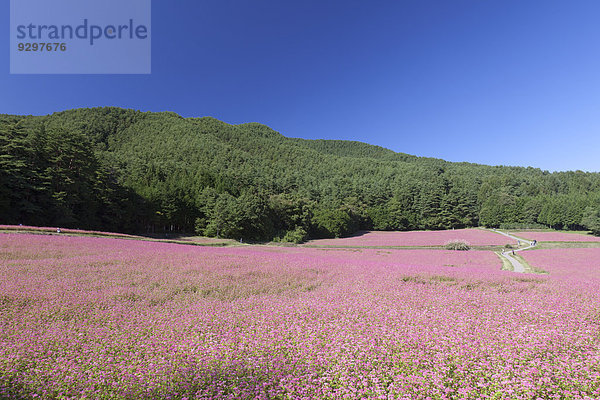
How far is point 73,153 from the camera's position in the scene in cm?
4262

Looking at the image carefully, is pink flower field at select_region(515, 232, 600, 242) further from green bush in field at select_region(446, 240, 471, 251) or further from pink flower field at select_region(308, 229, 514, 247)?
green bush in field at select_region(446, 240, 471, 251)

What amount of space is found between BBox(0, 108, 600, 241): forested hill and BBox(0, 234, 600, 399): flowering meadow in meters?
39.4

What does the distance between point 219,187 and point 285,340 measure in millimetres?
67909

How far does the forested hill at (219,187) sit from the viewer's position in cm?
3928

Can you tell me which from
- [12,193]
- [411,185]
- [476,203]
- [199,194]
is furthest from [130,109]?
[476,203]

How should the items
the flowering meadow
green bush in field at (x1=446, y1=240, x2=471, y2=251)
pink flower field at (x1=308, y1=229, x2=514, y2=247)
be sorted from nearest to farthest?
the flowering meadow, green bush in field at (x1=446, y1=240, x2=471, y2=251), pink flower field at (x1=308, y1=229, x2=514, y2=247)

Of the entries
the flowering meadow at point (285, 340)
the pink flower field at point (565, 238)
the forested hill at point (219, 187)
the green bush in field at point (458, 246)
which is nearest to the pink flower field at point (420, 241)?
the green bush in field at point (458, 246)

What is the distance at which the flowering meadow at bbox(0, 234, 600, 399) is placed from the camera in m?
3.60

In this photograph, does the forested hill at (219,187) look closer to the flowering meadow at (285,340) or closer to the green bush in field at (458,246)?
the green bush in field at (458,246)

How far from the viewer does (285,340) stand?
5.00 metres

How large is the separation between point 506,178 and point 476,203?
100 feet

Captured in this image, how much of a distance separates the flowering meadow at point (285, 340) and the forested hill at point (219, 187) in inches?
1550

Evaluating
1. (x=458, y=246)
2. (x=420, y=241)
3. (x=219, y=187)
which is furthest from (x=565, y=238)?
(x=219, y=187)

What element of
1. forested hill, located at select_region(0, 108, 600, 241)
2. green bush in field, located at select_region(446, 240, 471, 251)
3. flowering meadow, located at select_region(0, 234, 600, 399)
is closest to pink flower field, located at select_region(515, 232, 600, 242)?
green bush in field, located at select_region(446, 240, 471, 251)
